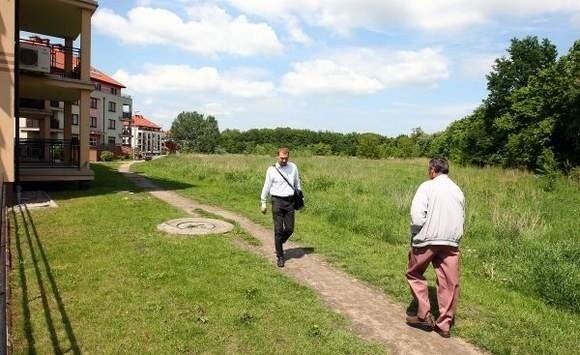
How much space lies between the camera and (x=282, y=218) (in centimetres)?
795

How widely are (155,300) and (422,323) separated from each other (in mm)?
3405

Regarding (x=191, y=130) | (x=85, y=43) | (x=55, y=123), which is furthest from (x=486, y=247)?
(x=191, y=130)

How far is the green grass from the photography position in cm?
496

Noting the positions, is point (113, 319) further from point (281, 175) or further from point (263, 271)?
point (281, 175)

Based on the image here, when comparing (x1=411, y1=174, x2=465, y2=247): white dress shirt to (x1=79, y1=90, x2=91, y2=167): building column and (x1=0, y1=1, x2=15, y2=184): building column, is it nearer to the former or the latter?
(x1=0, y1=1, x2=15, y2=184): building column

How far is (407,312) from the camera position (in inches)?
232

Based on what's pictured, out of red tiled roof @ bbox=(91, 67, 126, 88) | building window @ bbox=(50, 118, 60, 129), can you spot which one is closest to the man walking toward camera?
building window @ bbox=(50, 118, 60, 129)

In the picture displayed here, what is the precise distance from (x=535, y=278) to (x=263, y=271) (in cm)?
434

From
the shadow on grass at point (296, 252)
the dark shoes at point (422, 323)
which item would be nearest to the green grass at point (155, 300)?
the shadow on grass at point (296, 252)

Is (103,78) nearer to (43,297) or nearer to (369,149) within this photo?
(369,149)

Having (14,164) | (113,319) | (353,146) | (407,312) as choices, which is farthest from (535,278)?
(353,146)

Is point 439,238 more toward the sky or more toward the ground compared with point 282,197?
more toward the ground

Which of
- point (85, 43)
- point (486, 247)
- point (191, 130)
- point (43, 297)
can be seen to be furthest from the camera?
point (191, 130)

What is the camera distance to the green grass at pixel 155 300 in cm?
496
